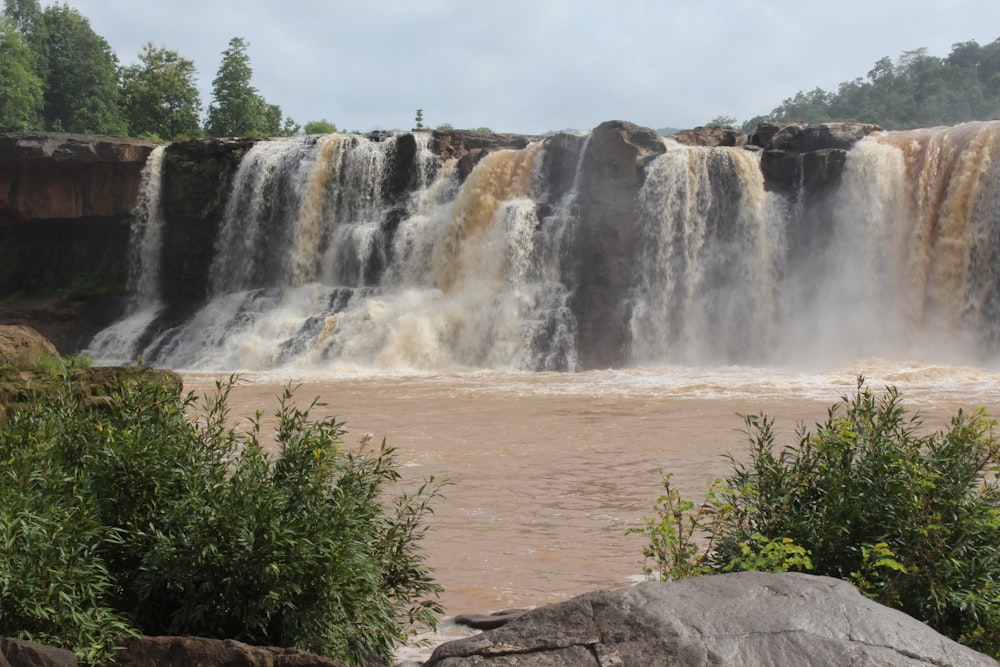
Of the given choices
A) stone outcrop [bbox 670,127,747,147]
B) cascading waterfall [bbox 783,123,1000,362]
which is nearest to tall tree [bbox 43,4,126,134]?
stone outcrop [bbox 670,127,747,147]

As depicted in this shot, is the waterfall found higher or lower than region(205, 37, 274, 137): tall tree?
lower

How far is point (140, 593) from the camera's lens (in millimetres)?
4078

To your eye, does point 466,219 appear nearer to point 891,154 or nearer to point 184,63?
point 891,154

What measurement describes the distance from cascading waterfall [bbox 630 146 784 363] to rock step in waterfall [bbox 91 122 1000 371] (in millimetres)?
34

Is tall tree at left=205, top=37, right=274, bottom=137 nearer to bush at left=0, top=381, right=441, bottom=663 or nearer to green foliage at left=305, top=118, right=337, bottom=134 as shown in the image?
green foliage at left=305, top=118, right=337, bottom=134

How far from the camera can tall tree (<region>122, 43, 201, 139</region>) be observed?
49.7 metres

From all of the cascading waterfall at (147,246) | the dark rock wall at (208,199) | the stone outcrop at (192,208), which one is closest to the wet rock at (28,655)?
the dark rock wall at (208,199)

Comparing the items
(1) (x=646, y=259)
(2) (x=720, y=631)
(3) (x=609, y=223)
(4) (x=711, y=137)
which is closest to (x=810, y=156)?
(1) (x=646, y=259)

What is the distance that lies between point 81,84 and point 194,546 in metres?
56.3

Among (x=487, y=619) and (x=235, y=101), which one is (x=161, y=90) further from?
(x=487, y=619)

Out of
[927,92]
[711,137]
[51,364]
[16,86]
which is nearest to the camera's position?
[51,364]

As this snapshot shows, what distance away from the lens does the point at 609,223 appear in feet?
80.8

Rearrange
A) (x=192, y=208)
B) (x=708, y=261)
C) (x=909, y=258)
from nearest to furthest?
1. (x=909, y=258)
2. (x=708, y=261)
3. (x=192, y=208)

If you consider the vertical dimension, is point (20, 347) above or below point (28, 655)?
above
